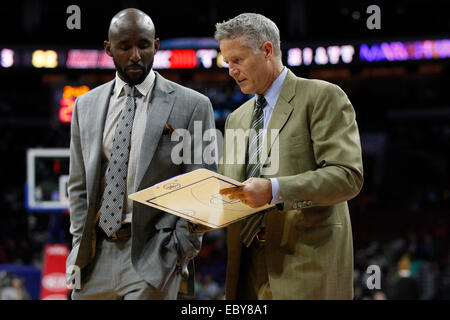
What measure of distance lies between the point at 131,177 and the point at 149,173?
0.09 metres

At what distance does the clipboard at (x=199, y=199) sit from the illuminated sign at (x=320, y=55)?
34.8 ft

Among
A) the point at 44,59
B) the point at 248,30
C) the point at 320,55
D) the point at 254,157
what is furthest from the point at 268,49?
the point at 44,59

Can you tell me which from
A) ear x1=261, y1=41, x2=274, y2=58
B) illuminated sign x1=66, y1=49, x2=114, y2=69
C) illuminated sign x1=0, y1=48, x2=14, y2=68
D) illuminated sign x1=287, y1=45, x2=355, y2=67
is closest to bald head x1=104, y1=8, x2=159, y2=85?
ear x1=261, y1=41, x2=274, y2=58

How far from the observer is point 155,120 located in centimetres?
258

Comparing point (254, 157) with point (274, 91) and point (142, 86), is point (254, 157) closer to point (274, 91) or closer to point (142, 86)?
point (274, 91)

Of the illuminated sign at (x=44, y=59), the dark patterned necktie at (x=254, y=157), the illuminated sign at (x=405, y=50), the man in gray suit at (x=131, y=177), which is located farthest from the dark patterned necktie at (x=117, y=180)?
the illuminated sign at (x=44, y=59)

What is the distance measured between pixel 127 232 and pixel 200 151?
46 cm

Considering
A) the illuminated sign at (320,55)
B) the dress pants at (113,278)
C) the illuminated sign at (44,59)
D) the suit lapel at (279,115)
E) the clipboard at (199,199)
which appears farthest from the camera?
the illuminated sign at (44,59)

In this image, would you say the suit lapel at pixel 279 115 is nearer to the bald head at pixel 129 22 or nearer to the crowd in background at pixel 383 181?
the bald head at pixel 129 22

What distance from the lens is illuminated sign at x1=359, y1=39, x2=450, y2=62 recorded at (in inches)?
512

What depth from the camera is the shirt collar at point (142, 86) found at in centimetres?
267
